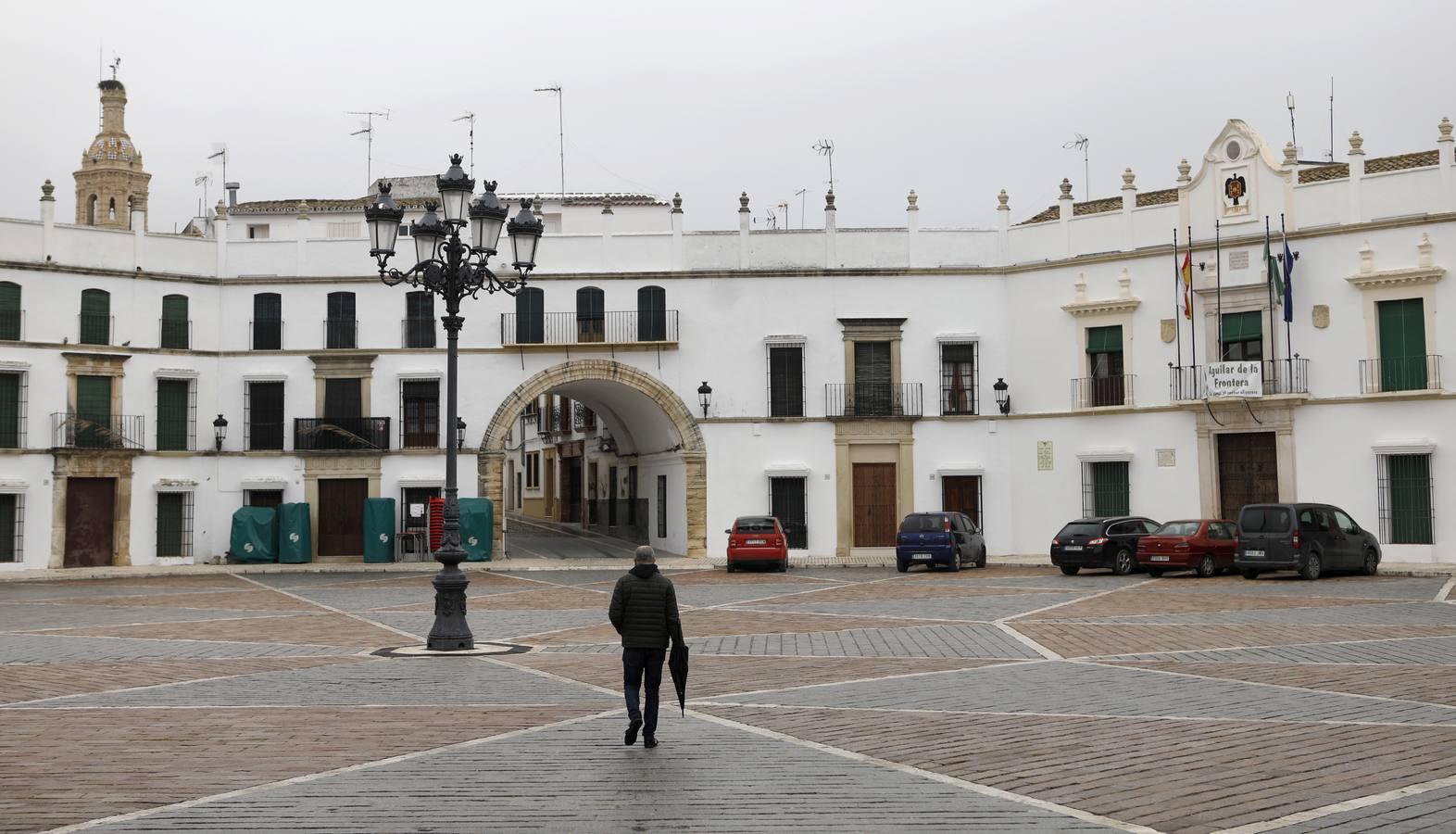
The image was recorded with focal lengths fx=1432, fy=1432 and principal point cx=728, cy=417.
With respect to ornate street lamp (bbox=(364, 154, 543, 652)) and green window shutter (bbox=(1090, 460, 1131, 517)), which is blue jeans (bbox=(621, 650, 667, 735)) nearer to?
ornate street lamp (bbox=(364, 154, 543, 652))

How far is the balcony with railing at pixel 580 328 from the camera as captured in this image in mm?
39531

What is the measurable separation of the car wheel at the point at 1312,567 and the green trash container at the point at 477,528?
20.4 metres

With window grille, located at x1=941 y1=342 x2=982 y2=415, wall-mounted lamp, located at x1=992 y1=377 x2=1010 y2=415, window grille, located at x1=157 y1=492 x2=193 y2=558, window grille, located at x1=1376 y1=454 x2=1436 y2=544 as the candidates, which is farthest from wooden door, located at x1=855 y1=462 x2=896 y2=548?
window grille, located at x1=157 y1=492 x2=193 y2=558

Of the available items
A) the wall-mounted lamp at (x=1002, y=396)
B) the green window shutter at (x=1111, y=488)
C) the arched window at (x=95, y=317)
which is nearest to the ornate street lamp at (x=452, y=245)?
the wall-mounted lamp at (x=1002, y=396)

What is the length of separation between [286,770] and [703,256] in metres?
31.2

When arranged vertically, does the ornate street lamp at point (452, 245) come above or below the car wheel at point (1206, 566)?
above

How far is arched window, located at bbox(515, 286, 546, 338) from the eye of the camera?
39531 millimetres

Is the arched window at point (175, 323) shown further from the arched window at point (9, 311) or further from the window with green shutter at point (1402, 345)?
the window with green shutter at point (1402, 345)

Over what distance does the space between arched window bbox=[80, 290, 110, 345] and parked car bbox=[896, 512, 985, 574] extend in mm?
22000

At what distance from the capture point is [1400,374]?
33562 mm

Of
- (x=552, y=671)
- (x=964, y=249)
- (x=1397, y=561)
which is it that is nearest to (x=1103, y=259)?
(x=964, y=249)

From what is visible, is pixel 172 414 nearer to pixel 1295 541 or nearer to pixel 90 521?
pixel 90 521

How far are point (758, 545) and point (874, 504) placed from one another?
6627 millimetres

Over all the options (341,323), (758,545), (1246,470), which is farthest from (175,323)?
(1246,470)
